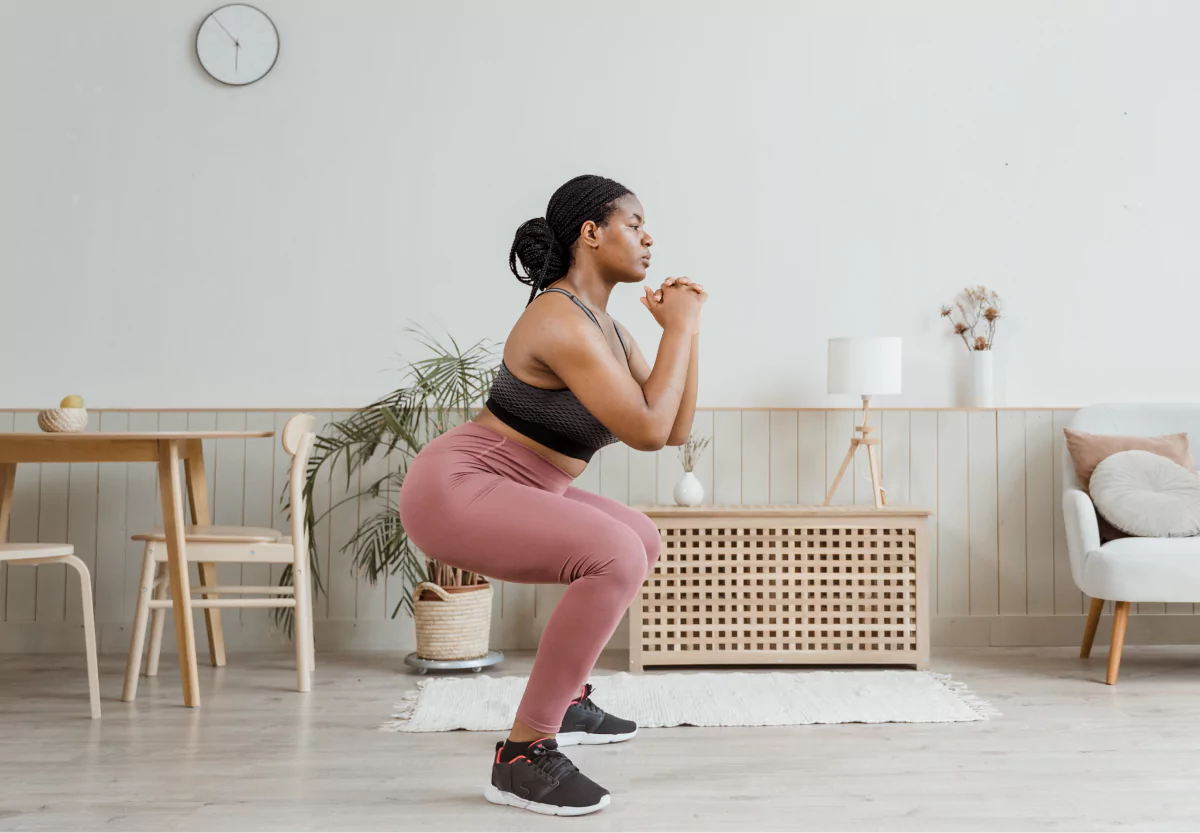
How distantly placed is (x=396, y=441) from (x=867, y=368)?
156cm

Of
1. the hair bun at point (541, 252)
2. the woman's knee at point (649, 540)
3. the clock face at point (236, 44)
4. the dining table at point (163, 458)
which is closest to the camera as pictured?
the hair bun at point (541, 252)

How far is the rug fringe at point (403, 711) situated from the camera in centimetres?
250

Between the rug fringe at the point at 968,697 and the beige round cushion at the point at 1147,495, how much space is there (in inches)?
28.2

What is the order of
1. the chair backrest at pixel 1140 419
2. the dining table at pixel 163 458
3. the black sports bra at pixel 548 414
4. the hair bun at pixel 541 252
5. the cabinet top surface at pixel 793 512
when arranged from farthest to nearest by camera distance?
the chair backrest at pixel 1140 419 → the cabinet top surface at pixel 793 512 → the dining table at pixel 163 458 → the hair bun at pixel 541 252 → the black sports bra at pixel 548 414

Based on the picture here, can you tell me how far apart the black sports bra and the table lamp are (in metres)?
Result: 1.61

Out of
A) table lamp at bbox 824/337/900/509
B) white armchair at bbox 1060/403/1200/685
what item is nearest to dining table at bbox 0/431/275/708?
table lamp at bbox 824/337/900/509

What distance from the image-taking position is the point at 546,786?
184cm

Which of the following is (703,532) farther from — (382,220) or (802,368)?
(382,220)

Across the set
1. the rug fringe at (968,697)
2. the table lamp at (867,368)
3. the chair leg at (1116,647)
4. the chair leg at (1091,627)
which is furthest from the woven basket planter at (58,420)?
the chair leg at (1091,627)

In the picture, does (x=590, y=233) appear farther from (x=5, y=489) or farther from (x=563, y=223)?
(x=5, y=489)

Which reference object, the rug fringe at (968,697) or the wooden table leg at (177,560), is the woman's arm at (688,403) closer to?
the rug fringe at (968,697)

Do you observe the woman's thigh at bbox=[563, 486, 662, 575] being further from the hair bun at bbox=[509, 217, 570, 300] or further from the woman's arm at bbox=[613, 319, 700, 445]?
the hair bun at bbox=[509, 217, 570, 300]

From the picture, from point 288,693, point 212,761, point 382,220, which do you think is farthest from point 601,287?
point 382,220

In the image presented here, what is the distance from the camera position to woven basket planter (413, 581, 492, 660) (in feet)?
10.3
